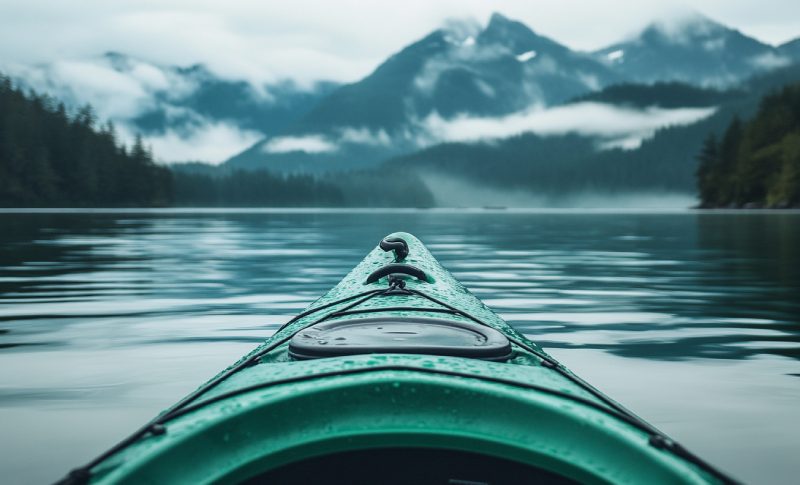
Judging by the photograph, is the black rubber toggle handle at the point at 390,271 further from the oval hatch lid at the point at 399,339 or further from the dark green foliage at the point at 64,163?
the dark green foliage at the point at 64,163

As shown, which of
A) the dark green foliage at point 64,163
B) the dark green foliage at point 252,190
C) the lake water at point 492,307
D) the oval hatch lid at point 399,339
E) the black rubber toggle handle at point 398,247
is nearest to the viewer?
the oval hatch lid at point 399,339

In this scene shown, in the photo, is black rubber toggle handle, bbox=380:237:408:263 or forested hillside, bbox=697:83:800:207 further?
forested hillside, bbox=697:83:800:207

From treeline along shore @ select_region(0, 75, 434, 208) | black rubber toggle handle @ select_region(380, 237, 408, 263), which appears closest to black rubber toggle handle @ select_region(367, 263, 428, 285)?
black rubber toggle handle @ select_region(380, 237, 408, 263)

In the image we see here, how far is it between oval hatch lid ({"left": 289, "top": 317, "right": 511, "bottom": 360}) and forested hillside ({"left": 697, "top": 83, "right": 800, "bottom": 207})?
86.5m

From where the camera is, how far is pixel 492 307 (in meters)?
8.29

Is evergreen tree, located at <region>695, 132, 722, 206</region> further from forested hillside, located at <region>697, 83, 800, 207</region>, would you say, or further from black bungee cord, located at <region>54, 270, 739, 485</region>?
black bungee cord, located at <region>54, 270, 739, 485</region>

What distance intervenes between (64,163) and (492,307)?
4208 inches

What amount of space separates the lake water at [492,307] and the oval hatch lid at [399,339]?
177 centimetres

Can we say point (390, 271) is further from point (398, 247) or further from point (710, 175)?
point (710, 175)

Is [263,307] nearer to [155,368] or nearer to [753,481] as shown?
[155,368]

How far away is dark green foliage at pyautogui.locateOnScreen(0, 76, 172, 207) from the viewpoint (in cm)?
9125

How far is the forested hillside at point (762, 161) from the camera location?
77.6m

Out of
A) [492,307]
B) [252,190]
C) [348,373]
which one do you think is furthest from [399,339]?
[252,190]

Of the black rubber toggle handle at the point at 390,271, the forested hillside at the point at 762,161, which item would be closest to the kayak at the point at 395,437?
the black rubber toggle handle at the point at 390,271
